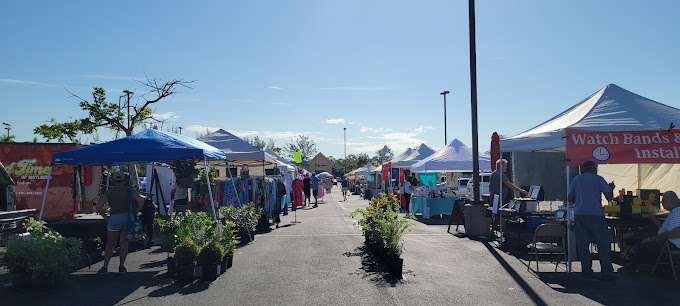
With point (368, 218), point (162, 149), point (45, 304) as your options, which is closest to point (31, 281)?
point (45, 304)

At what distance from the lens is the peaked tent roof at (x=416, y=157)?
26875 mm

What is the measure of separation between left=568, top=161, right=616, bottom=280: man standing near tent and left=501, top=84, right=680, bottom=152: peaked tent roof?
1.18 meters

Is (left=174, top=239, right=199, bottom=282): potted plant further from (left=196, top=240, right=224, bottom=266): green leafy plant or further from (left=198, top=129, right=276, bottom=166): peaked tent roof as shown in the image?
(left=198, top=129, right=276, bottom=166): peaked tent roof

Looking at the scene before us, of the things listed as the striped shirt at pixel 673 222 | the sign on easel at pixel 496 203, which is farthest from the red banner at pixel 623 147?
the sign on easel at pixel 496 203

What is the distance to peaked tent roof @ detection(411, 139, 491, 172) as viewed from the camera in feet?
66.2

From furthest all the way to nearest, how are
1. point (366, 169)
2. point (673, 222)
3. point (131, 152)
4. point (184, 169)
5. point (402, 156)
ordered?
point (366, 169) → point (402, 156) → point (184, 169) → point (131, 152) → point (673, 222)

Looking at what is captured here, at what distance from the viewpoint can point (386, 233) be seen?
8.47 m

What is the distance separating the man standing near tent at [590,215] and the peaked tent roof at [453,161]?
1136 centimetres

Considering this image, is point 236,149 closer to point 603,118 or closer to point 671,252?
point 603,118

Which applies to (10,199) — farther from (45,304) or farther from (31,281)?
(45,304)

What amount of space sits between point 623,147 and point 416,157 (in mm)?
18791

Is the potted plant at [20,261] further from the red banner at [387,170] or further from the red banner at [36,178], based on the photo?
the red banner at [387,170]

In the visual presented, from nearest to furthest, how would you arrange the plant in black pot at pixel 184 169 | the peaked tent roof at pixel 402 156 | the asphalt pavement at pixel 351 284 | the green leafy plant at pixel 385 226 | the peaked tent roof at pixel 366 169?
the asphalt pavement at pixel 351 284, the green leafy plant at pixel 385 226, the plant in black pot at pixel 184 169, the peaked tent roof at pixel 402 156, the peaked tent roof at pixel 366 169

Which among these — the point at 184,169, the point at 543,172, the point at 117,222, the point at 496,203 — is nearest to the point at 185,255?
the point at 117,222
